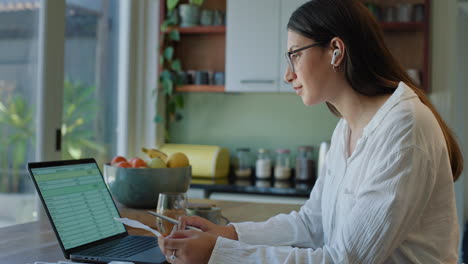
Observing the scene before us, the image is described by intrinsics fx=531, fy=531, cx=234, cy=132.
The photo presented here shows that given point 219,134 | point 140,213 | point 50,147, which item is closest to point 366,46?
point 140,213

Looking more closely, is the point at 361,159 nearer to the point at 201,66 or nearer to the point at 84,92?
the point at 84,92

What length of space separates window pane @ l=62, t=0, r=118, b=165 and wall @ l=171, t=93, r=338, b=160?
67 cm

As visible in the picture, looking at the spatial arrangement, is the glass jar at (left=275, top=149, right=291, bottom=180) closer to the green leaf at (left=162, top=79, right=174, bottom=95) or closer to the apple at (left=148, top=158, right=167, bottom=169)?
the green leaf at (left=162, top=79, right=174, bottom=95)

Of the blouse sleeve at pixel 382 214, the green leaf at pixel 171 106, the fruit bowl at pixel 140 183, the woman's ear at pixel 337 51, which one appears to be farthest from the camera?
the green leaf at pixel 171 106

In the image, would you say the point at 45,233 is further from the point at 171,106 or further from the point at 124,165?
the point at 171,106

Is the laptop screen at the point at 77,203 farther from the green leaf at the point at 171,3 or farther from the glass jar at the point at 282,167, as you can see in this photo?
the green leaf at the point at 171,3

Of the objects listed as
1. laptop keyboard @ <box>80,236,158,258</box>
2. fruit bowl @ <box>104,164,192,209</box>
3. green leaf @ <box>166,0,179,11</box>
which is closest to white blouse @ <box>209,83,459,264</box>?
laptop keyboard @ <box>80,236,158,258</box>

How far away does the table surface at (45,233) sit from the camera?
51.1 inches

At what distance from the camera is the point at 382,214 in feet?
3.61

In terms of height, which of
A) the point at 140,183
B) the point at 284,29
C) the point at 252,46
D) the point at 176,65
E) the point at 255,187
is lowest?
the point at 255,187

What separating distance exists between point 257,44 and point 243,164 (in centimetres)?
87

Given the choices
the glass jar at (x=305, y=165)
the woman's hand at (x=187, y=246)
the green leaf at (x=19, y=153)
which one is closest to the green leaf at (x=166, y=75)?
the glass jar at (x=305, y=165)

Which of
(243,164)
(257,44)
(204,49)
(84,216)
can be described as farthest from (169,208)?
(204,49)

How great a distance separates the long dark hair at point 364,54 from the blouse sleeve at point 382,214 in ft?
0.75
